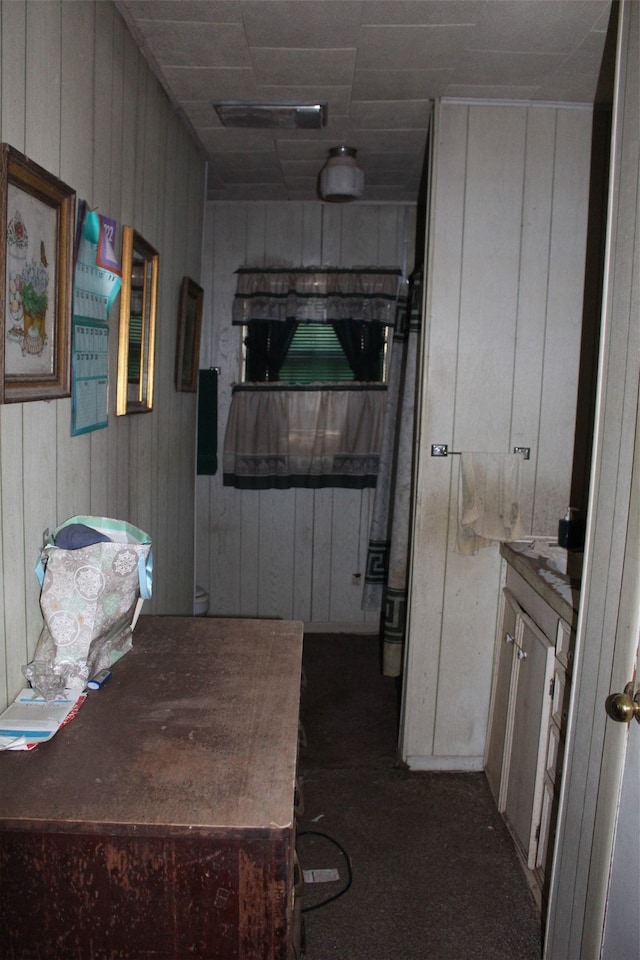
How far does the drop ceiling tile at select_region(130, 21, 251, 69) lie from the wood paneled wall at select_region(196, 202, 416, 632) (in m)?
1.83

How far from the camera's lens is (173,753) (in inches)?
49.3

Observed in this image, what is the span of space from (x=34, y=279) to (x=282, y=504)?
2.92 meters

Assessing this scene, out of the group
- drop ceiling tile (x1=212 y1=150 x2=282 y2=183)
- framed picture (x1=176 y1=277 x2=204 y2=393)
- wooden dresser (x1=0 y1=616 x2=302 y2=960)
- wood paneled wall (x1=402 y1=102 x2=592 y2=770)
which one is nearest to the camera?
wooden dresser (x1=0 y1=616 x2=302 y2=960)

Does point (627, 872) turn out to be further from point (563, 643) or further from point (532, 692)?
point (532, 692)

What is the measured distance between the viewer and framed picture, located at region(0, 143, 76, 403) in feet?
4.38

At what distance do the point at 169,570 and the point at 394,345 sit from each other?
1.60 meters

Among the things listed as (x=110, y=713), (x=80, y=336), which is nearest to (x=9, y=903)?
(x=110, y=713)

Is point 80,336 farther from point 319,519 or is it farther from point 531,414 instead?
point 319,519

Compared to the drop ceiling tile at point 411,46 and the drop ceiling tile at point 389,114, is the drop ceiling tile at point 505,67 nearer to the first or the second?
the drop ceiling tile at point 411,46

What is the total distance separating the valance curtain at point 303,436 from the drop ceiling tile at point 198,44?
2.05 m

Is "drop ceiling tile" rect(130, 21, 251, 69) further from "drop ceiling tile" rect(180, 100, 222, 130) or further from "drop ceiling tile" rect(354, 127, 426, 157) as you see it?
"drop ceiling tile" rect(354, 127, 426, 157)

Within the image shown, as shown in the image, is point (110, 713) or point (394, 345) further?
point (394, 345)

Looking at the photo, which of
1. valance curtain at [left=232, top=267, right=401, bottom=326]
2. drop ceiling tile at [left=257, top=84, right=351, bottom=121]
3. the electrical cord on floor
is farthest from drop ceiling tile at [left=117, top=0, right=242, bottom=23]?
the electrical cord on floor

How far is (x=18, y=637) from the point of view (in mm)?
1472
